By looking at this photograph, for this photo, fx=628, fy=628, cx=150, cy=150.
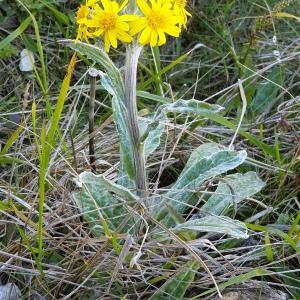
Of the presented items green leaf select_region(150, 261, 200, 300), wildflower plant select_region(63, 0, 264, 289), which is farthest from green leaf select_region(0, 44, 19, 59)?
green leaf select_region(150, 261, 200, 300)

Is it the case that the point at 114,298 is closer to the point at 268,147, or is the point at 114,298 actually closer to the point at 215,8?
the point at 268,147

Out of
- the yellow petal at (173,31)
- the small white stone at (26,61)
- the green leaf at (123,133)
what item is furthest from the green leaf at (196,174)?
the small white stone at (26,61)

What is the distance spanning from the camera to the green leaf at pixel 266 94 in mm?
1973

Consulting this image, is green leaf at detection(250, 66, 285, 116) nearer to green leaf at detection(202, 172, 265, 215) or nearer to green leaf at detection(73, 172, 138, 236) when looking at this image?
green leaf at detection(202, 172, 265, 215)

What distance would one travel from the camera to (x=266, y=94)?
199cm

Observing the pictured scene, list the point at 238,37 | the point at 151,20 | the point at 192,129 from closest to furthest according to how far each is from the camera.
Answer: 1. the point at 151,20
2. the point at 192,129
3. the point at 238,37

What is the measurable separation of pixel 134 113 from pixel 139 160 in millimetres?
110

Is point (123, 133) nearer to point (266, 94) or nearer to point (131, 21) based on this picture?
point (131, 21)

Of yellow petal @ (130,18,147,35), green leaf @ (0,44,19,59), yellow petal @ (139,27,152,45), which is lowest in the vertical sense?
green leaf @ (0,44,19,59)

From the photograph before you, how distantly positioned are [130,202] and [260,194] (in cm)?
40

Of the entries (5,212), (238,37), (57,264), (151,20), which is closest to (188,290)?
(57,264)

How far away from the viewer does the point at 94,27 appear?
1.32 m

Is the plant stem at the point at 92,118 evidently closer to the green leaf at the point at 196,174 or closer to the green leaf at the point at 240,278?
the green leaf at the point at 196,174

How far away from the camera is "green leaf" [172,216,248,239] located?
134 cm
